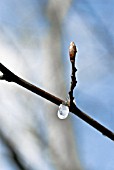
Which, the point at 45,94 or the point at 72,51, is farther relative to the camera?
the point at 72,51

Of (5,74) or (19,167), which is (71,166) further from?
(5,74)

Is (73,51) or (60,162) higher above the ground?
(73,51)

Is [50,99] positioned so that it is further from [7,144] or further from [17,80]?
[7,144]

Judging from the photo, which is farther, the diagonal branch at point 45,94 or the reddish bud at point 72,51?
the reddish bud at point 72,51

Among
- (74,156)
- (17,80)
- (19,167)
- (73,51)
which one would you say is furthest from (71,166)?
(17,80)

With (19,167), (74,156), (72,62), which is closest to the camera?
(72,62)

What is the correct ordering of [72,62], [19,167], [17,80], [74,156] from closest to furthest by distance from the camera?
1. [17,80]
2. [72,62]
3. [19,167]
4. [74,156]

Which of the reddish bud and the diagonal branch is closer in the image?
the diagonal branch

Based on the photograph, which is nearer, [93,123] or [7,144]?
[93,123]

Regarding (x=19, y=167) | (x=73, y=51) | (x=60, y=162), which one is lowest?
(x=60, y=162)
